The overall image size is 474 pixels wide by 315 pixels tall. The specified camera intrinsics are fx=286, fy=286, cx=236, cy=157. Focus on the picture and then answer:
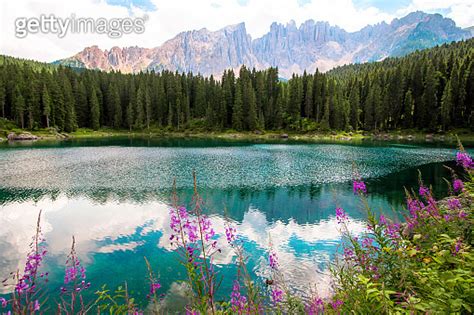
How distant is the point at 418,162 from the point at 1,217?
5111 centimetres

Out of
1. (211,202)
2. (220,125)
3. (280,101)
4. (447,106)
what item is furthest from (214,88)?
(211,202)

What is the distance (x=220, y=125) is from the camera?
379ft

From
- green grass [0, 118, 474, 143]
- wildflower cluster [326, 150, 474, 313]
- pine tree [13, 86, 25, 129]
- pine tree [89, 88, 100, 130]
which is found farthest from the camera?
pine tree [89, 88, 100, 130]

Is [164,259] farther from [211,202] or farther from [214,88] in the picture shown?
[214,88]

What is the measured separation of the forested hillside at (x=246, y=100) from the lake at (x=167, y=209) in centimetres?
6151

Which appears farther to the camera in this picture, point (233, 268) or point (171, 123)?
point (171, 123)

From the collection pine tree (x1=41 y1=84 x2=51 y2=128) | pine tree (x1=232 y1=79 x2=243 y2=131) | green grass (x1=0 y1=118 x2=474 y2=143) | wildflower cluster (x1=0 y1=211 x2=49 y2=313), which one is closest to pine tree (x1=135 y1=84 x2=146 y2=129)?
green grass (x1=0 y1=118 x2=474 y2=143)

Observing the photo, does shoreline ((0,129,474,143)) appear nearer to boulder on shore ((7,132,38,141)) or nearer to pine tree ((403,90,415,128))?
boulder on shore ((7,132,38,141))

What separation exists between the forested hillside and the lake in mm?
61509

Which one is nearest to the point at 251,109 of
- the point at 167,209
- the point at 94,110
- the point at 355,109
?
the point at 355,109

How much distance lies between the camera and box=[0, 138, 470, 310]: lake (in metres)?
13.1

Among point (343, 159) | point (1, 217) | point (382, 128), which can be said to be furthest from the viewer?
point (382, 128)

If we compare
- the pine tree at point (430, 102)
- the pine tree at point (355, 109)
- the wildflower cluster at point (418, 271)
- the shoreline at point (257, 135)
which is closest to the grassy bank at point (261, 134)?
the shoreline at point (257, 135)

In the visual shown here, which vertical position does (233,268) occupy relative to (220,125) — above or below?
below
